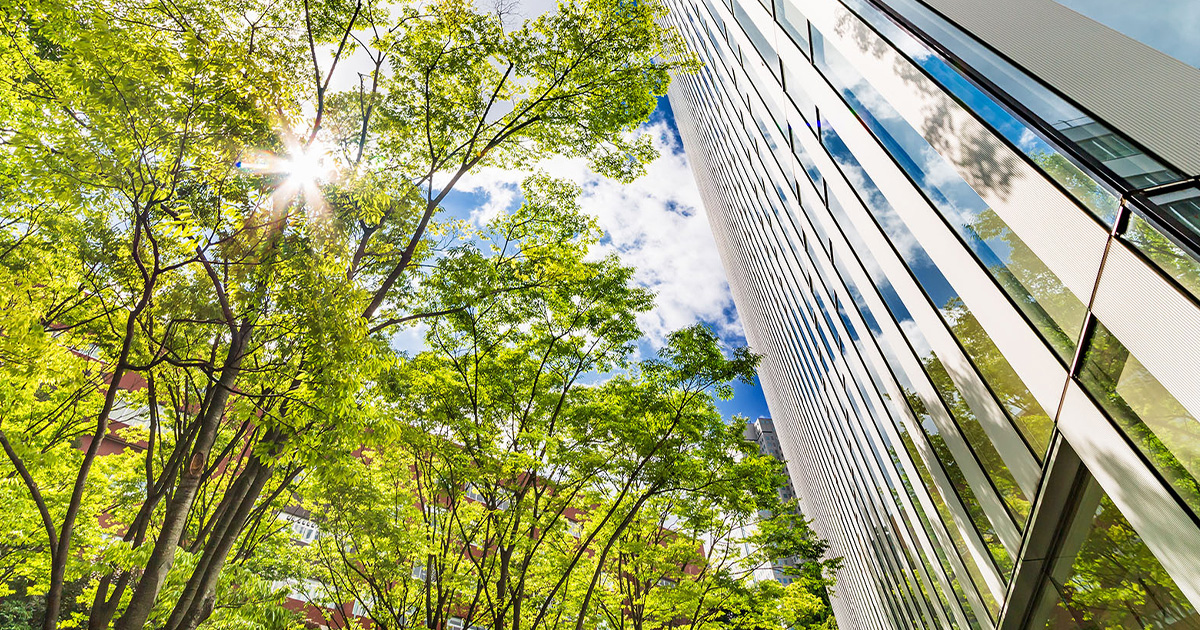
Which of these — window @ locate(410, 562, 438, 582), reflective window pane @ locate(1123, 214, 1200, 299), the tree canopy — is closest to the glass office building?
reflective window pane @ locate(1123, 214, 1200, 299)

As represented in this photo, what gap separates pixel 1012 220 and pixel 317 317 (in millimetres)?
8068

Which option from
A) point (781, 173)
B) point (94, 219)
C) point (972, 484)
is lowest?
point (972, 484)

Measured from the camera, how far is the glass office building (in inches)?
164

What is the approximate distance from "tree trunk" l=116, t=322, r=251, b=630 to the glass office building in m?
8.98

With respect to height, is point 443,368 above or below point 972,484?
above

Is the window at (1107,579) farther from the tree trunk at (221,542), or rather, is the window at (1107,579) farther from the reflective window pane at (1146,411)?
the tree trunk at (221,542)

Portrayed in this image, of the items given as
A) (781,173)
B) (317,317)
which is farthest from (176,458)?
(781,173)

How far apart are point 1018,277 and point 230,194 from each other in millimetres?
9959

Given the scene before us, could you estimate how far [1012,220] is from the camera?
562 cm

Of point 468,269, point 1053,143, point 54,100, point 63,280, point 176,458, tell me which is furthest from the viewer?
point 468,269

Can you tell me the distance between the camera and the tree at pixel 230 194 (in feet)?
17.1

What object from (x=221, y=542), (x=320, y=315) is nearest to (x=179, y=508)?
(x=221, y=542)

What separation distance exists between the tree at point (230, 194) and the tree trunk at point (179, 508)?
3 cm

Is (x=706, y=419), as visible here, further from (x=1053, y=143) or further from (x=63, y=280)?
(x=63, y=280)
